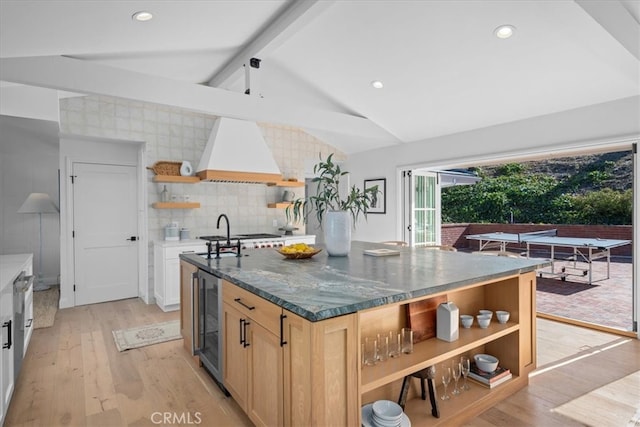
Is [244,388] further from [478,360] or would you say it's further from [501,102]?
[501,102]

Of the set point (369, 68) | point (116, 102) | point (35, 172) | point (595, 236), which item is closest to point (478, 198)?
point (595, 236)

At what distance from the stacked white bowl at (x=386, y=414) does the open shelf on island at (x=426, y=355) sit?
0.62ft

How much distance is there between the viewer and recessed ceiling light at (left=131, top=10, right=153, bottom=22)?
92.5 inches

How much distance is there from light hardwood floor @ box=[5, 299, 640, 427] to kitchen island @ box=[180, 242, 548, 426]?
0.58ft

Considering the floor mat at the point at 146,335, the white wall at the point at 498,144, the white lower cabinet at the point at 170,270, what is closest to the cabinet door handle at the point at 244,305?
the floor mat at the point at 146,335

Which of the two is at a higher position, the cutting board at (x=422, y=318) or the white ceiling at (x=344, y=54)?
the white ceiling at (x=344, y=54)

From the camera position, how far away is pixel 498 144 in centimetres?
440

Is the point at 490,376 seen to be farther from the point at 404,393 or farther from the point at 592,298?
the point at 592,298

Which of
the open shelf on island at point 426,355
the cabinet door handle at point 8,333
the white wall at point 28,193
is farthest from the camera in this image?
the white wall at point 28,193

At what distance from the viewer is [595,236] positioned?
28.8 feet

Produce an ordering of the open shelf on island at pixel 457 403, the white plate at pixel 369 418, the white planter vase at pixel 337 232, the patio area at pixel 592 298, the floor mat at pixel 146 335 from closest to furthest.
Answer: the white plate at pixel 369 418
the open shelf on island at pixel 457 403
the white planter vase at pixel 337 232
the floor mat at pixel 146 335
the patio area at pixel 592 298

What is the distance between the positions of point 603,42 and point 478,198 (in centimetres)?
960

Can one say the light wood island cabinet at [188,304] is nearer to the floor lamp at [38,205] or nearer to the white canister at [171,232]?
the white canister at [171,232]

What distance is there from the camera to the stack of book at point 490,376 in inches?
87.9
